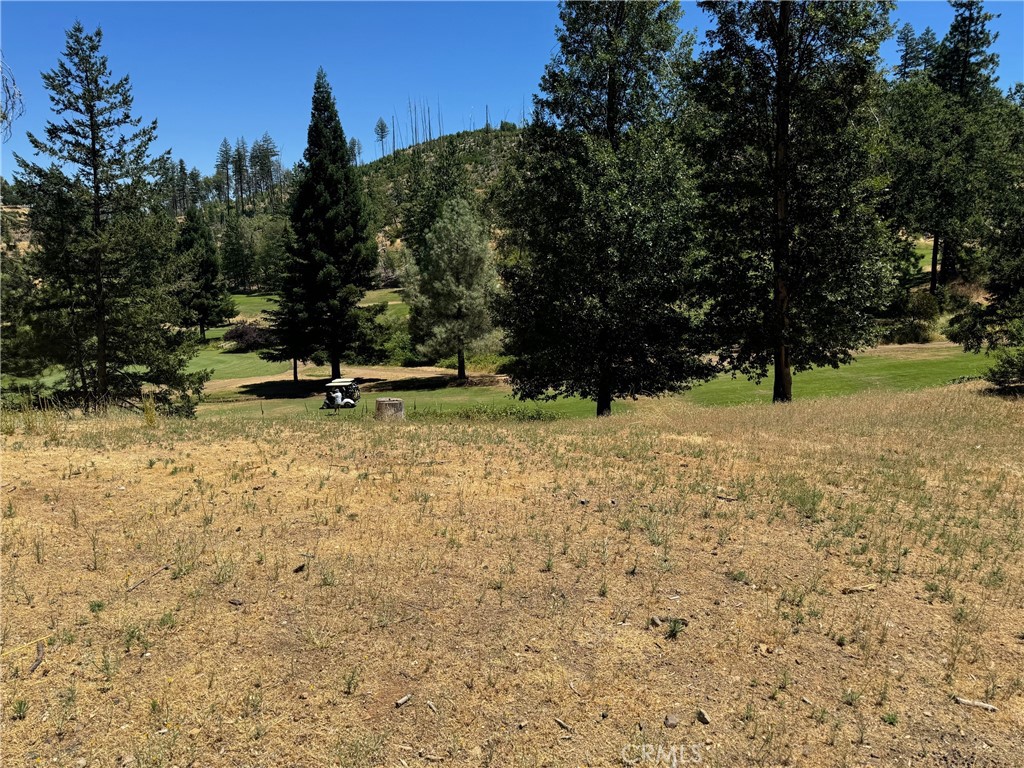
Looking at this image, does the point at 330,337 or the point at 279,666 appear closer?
the point at 279,666

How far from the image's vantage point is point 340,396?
29.8 meters

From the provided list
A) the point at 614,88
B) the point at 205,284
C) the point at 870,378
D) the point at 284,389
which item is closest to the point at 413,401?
the point at 284,389

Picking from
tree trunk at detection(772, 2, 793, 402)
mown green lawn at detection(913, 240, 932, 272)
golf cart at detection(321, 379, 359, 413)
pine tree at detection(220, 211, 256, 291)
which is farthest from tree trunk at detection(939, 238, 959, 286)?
pine tree at detection(220, 211, 256, 291)

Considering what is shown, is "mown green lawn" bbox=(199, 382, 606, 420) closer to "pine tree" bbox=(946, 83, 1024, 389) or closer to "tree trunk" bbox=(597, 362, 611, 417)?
"tree trunk" bbox=(597, 362, 611, 417)

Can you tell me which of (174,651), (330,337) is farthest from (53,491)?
(330,337)

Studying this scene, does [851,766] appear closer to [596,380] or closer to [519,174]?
[596,380]

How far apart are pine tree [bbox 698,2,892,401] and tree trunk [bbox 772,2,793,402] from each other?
0.03 m

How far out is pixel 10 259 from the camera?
27922 mm

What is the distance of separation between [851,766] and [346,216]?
148 ft

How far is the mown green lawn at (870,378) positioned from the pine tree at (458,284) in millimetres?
18941

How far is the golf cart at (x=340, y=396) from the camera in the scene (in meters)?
29.5

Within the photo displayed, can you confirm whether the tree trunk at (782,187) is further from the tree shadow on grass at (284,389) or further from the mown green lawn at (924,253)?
the mown green lawn at (924,253)

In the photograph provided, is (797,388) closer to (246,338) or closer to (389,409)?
(389,409)

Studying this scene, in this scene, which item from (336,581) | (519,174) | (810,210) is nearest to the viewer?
(336,581)
